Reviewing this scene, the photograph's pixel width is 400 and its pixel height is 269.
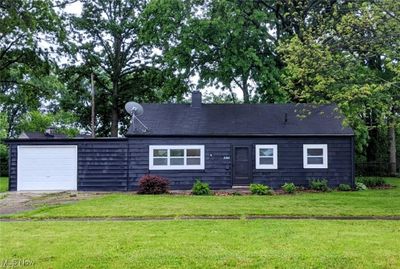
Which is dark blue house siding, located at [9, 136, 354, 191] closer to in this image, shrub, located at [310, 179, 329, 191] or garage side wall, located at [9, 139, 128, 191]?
garage side wall, located at [9, 139, 128, 191]

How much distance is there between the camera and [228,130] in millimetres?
19656

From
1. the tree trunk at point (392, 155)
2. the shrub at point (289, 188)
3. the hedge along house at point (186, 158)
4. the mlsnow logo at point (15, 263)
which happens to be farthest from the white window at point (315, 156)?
the mlsnow logo at point (15, 263)

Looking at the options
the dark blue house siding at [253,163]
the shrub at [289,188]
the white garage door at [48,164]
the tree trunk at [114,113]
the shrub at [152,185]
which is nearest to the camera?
the shrub at [152,185]

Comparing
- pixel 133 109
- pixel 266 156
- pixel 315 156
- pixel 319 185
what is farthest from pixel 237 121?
pixel 133 109

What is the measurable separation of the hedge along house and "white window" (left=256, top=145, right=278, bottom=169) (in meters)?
0.04

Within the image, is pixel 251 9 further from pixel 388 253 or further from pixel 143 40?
pixel 388 253

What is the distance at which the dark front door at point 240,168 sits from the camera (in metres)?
19.4

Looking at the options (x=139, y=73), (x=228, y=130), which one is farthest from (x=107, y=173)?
(x=139, y=73)

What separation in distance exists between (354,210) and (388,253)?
529 centimetres

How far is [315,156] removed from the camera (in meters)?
19.5

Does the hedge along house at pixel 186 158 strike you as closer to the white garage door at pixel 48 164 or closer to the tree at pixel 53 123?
the white garage door at pixel 48 164

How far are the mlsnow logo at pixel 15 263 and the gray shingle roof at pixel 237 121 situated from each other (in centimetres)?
1343

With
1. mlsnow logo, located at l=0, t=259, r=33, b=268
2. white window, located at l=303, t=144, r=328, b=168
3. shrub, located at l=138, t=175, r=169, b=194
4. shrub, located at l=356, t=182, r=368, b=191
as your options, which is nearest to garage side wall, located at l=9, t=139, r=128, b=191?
shrub, located at l=138, t=175, r=169, b=194

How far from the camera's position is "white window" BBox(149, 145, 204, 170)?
19234mm
